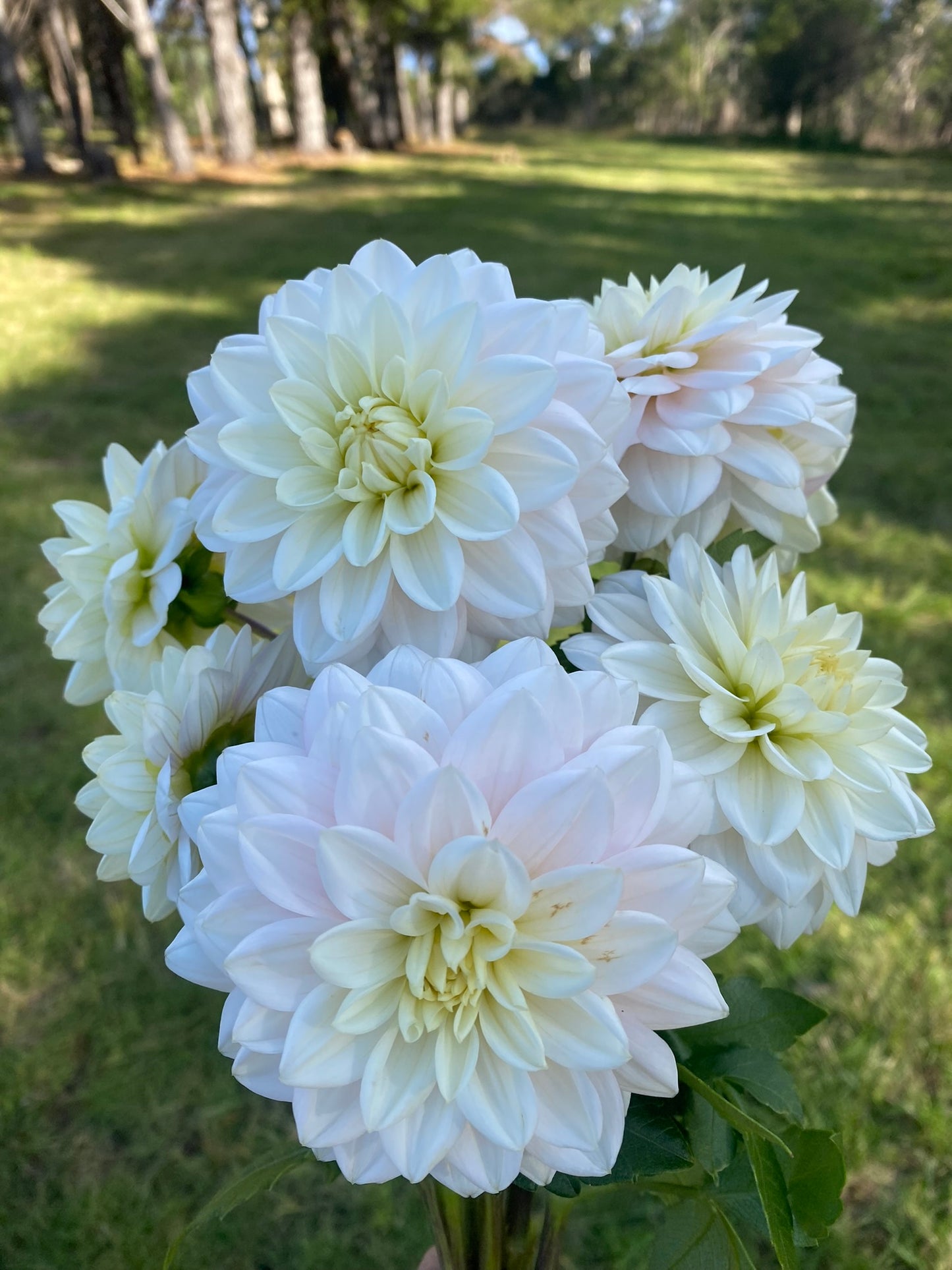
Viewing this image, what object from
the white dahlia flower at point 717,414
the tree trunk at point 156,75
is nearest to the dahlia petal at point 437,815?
the white dahlia flower at point 717,414

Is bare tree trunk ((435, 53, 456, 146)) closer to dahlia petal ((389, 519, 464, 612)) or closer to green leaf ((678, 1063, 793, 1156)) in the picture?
dahlia petal ((389, 519, 464, 612))

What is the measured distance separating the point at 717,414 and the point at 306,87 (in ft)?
48.5

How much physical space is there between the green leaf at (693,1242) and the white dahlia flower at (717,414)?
0.50 metres

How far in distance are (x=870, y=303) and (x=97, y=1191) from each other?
21.1 feet

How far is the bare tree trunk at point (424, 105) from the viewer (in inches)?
779

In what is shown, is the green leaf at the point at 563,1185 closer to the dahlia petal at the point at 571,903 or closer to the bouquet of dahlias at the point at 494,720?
the bouquet of dahlias at the point at 494,720

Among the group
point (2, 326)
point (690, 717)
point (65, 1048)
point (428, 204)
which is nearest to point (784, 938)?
point (690, 717)

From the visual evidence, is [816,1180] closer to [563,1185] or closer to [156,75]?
[563,1185]

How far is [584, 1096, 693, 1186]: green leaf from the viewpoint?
0.58 m

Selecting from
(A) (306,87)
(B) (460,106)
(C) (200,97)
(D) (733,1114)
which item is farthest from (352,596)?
(B) (460,106)

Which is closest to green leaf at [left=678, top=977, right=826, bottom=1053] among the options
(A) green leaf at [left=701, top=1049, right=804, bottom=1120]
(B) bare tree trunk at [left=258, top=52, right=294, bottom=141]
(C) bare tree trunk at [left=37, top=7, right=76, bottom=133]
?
(A) green leaf at [left=701, top=1049, right=804, bottom=1120]

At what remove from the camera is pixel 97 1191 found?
1.51 m

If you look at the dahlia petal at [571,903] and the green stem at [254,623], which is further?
the green stem at [254,623]

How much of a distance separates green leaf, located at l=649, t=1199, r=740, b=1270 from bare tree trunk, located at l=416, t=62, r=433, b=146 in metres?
22.2
